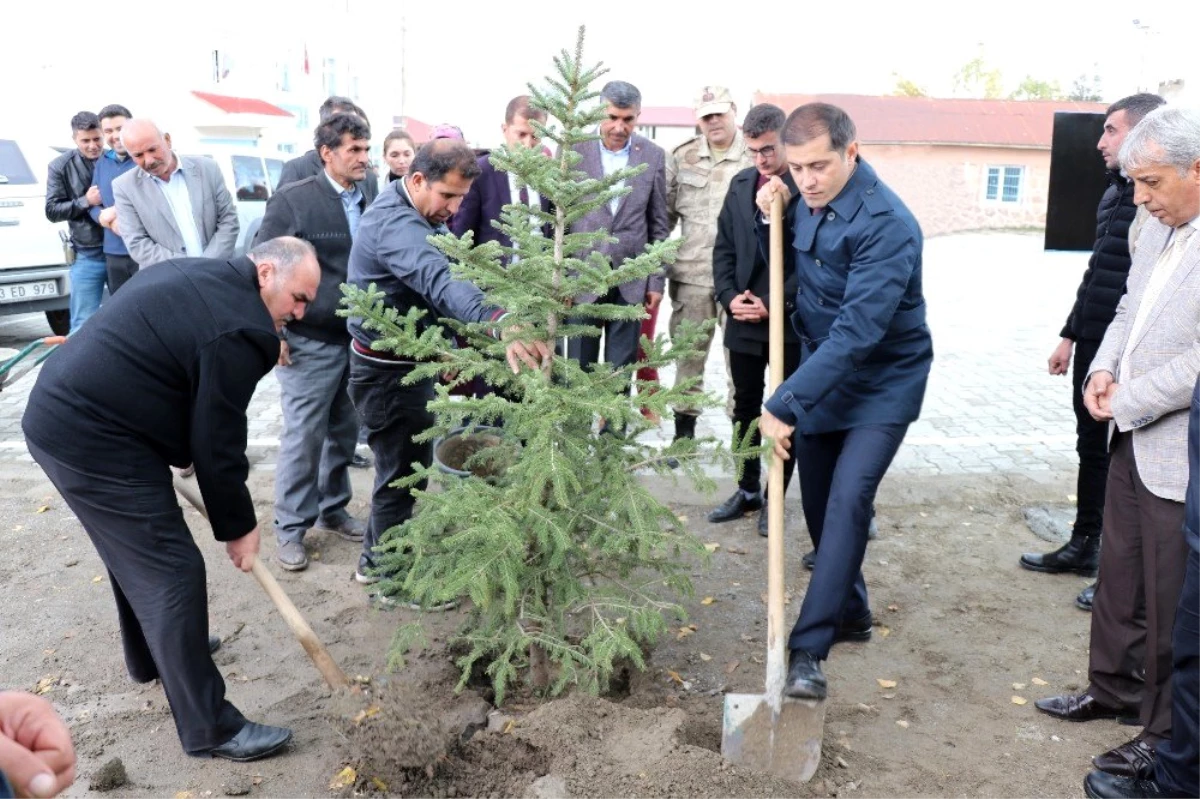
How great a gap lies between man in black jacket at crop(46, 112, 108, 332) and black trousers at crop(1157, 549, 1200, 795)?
8.27 meters

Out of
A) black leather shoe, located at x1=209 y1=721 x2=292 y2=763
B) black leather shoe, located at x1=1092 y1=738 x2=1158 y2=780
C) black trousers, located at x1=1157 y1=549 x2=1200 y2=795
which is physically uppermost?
black trousers, located at x1=1157 y1=549 x2=1200 y2=795

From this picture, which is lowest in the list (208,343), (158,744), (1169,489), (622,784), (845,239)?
(158,744)

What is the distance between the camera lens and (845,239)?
3852 millimetres

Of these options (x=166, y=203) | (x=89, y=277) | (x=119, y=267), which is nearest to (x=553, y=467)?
(x=166, y=203)

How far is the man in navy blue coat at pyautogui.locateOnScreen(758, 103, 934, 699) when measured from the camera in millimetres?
3748

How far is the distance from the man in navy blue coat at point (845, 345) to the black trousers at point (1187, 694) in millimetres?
1100

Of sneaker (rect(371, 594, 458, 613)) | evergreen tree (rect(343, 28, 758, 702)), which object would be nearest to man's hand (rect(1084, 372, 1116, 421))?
evergreen tree (rect(343, 28, 758, 702))

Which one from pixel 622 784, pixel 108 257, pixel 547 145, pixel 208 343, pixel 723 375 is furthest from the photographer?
pixel 723 375

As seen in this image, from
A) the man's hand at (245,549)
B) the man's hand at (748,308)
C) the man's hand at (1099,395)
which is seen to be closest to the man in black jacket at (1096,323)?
the man's hand at (1099,395)

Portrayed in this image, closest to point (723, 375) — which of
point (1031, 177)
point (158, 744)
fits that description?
point (158, 744)

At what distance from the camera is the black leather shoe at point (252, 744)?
3572mm

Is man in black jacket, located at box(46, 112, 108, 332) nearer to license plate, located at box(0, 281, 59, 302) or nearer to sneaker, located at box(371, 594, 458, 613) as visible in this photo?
license plate, located at box(0, 281, 59, 302)

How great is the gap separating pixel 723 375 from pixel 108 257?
559 centimetres

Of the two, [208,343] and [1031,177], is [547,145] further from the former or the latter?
[1031,177]
